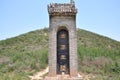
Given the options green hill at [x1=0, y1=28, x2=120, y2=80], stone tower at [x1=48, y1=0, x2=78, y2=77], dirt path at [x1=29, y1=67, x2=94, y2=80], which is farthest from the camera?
green hill at [x1=0, y1=28, x2=120, y2=80]

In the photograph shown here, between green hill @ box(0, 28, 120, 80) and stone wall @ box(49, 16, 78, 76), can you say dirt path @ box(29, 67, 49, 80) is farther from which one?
stone wall @ box(49, 16, 78, 76)

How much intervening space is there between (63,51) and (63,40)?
1.97 ft

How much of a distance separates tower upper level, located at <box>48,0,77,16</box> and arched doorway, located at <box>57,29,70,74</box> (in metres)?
1.01

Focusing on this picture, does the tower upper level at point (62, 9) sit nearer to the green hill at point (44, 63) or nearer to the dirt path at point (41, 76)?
the green hill at point (44, 63)

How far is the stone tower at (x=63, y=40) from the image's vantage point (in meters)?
11.9

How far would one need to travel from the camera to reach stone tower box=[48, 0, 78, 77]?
11891 millimetres

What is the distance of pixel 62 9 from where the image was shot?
39.5 feet

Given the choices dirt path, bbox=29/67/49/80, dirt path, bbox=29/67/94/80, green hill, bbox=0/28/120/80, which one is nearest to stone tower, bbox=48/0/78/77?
green hill, bbox=0/28/120/80

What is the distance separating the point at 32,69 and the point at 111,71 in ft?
28.0

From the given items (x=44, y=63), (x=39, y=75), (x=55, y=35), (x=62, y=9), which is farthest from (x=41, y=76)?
(x=62, y=9)

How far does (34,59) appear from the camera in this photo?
27297 mm

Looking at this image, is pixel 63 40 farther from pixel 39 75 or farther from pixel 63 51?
pixel 39 75

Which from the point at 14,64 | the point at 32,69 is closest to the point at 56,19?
the point at 32,69

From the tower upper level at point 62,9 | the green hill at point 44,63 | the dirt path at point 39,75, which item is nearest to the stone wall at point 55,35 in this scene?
the tower upper level at point 62,9
